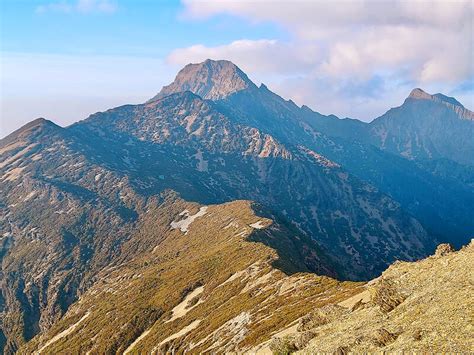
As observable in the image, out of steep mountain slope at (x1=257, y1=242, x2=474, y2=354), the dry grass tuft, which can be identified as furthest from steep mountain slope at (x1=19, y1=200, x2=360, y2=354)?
the dry grass tuft

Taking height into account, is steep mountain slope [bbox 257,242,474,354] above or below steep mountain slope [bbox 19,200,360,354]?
above

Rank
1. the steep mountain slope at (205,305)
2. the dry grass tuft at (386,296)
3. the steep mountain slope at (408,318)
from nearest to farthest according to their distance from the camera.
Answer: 1. the steep mountain slope at (408,318)
2. the dry grass tuft at (386,296)
3. the steep mountain slope at (205,305)

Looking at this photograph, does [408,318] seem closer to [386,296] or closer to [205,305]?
[386,296]

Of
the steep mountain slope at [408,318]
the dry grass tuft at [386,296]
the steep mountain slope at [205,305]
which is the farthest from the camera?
the steep mountain slope at [205,305]

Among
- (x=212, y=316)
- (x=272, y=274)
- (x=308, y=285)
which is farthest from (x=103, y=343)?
(x=308, y=285)

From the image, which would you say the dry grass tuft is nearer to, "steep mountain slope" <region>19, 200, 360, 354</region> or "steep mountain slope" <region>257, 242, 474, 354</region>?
"steep mountain slope" <region>257, 242, 474, 354</region>

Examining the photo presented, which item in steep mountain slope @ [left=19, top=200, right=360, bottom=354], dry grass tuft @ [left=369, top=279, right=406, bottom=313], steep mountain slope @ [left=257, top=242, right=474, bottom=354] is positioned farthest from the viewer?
steep mountain slope @ [left=19, top=200, right=360, bottom=354]

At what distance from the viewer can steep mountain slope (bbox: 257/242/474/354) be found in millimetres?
32875

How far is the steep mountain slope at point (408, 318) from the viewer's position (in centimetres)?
3288

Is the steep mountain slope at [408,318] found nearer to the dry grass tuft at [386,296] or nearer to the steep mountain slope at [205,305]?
the dry grass tuft at [386,296]

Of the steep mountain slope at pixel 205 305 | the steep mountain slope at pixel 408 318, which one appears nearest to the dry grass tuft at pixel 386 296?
the steep mountain slope at pixel 408 318

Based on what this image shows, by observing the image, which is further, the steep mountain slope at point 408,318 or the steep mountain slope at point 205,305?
the steep mountain slope at point 205,305

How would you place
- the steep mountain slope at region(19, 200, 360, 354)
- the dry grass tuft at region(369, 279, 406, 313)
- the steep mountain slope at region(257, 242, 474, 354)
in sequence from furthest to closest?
1. the steep mountain slope at region(19, 200, 360, 354)
2. the dry grass tuft at region(369, 279, 406, 313)
3. the steep mountain slope at region(257, 242, 474, 354)

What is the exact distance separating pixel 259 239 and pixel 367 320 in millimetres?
150762
